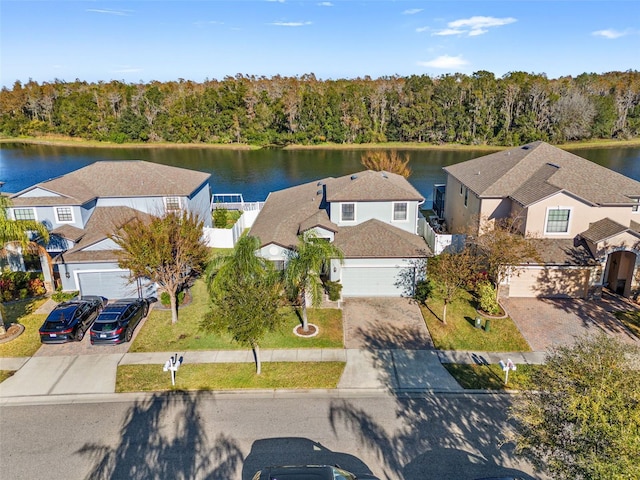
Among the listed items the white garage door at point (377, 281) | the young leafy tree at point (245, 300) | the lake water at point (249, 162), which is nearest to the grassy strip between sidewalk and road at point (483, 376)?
the white garage door at point (377, 281)

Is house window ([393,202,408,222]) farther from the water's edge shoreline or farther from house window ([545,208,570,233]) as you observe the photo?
the water's edge shoreline

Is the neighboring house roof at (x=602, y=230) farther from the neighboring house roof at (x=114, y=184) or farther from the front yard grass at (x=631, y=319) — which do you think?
the neighboring house roof at (x=114, y=184)

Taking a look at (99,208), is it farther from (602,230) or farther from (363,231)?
(602,230)

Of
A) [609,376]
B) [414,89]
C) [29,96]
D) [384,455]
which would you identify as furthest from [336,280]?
[29,96]

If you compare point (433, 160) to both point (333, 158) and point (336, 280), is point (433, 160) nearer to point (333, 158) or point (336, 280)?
point (333, 158)

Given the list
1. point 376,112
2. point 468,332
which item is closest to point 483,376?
point 468,332

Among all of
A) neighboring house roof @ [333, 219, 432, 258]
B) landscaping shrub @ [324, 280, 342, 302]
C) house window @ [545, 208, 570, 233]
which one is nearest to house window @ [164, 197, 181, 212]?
neighboring house roof @ [333, 219, 432, 258]
